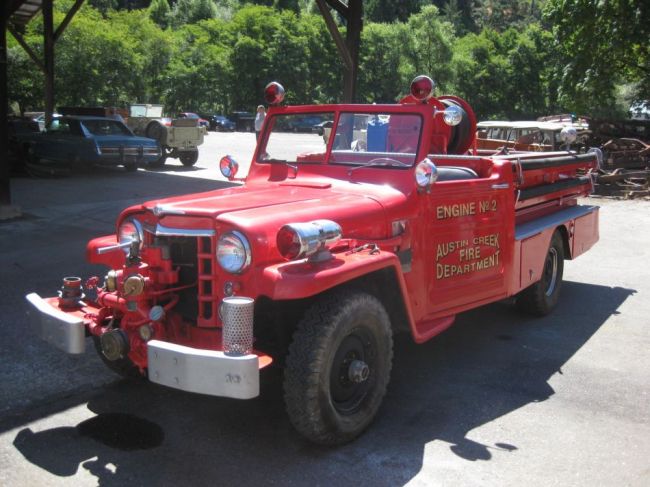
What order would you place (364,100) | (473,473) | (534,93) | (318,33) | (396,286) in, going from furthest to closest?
(318,33) < (364,100) < (534,93) < (396,286) < (473,473)

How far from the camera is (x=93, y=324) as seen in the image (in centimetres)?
391

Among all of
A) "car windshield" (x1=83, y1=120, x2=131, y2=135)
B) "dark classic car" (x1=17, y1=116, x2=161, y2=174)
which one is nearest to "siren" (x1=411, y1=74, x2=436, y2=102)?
"dark classic car" (x1=17, y1=116, x2=161, y2=174)

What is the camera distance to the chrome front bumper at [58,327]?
3734 mm

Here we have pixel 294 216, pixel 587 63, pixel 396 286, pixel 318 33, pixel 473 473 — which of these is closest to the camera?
pixel 473 473

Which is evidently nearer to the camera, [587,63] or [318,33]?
[587,63]

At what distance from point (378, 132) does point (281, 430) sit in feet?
7.30

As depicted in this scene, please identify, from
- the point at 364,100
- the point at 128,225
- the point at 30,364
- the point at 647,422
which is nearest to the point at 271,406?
the point at 128,225

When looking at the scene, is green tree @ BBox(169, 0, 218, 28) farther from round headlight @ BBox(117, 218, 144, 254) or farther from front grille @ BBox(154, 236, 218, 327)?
front grille @ BBox(154, 236, 218, 327)

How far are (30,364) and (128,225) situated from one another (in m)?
1.57

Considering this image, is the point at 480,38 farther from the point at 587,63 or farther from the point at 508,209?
the point at 508,209

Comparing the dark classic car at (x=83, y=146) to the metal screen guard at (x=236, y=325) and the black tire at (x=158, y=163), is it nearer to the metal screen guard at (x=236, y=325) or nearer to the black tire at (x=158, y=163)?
the black tire at (x=158, y=163)

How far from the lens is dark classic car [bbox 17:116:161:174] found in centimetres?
1712

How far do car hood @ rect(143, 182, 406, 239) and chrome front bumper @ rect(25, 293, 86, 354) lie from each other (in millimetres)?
758

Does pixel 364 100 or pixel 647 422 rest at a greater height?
pixel 364 100
